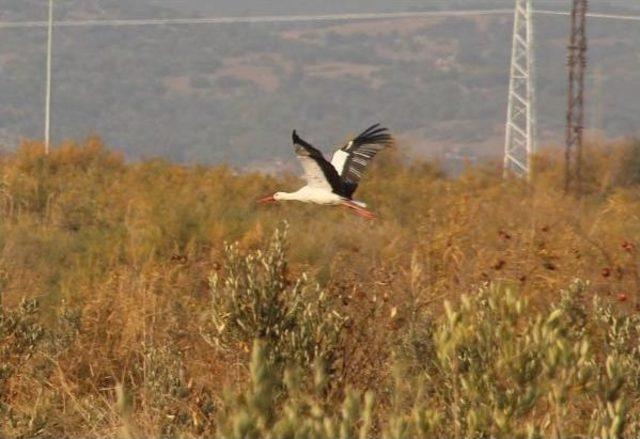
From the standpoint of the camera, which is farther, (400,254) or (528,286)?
(400,254)

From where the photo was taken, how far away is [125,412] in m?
5.98

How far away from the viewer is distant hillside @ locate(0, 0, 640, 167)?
4953 inches

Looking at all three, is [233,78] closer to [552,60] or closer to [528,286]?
[552,60]

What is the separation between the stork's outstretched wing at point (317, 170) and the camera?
1163 cm

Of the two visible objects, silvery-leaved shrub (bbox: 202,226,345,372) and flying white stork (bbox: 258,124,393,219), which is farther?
flying white stork (bbox: 258,124,393,219)

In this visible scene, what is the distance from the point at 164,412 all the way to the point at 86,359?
A: 3656 mm

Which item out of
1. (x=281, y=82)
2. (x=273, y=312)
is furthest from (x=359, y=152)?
(x=281, y=82)

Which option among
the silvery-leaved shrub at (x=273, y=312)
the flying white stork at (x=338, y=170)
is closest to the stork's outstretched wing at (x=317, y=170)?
the flying white stork at (x=338, y=170)

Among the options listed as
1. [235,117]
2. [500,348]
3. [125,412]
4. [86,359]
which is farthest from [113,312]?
[235,117]

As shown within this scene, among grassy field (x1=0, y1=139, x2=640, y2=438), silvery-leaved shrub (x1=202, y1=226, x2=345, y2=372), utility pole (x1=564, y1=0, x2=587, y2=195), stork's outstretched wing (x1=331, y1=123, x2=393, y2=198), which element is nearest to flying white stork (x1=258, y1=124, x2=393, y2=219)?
stork's outstretched wing (x1=331, y1=123, x2=393, y2=198)

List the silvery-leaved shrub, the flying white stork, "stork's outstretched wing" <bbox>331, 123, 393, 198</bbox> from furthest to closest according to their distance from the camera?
Answer: "stork's outstretched wing" <bbox>331, 123, 393, 198</bbox>
the flying white stork
the silvery-leaved shrub

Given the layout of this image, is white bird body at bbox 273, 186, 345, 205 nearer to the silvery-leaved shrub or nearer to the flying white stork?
the flying white stork

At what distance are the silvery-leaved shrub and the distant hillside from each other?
99481 mm

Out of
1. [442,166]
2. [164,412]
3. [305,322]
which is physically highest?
[305,322]
